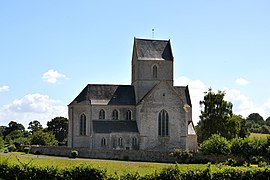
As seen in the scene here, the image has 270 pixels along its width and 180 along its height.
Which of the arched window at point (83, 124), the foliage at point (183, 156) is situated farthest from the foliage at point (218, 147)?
the arched window at point (83, 124)

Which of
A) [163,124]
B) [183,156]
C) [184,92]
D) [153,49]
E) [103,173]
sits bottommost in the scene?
[103,173]

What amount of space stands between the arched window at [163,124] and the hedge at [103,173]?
34967 mm

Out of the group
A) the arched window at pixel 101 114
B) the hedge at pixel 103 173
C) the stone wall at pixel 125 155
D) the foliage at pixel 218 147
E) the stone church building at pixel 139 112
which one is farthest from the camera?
the arched window at pixel 101 114

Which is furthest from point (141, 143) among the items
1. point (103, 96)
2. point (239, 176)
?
point (239, 176)

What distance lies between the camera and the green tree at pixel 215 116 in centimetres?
7219

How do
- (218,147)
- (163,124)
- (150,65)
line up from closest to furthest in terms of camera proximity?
(218,147)
(163,124)
(150,65)

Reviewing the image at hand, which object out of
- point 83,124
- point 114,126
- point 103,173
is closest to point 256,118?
point 114,126

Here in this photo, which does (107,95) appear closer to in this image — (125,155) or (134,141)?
(134,141)

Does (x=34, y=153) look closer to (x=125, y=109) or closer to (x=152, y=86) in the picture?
(x=125, y=109)

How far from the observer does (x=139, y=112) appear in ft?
211

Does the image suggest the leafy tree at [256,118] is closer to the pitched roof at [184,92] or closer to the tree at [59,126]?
the tree at [59,126]

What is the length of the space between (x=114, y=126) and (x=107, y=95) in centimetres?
572

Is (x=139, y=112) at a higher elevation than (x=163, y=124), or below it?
higher

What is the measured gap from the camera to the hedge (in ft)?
92.9
